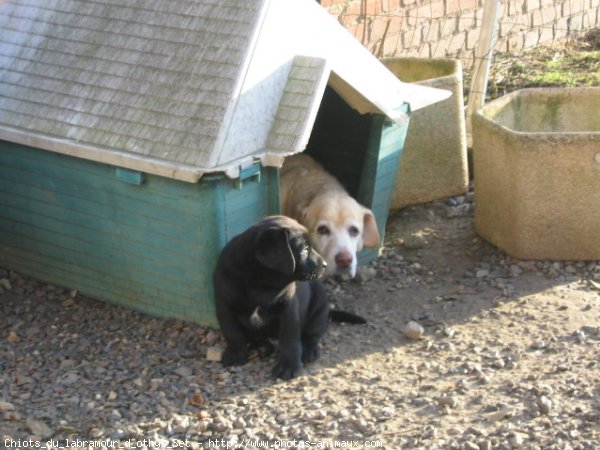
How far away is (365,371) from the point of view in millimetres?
5172

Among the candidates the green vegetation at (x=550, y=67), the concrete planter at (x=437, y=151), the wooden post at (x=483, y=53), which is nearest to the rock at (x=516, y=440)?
the concrete planter at (x=437, y=151)

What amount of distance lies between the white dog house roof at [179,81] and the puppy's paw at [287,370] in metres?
0.96

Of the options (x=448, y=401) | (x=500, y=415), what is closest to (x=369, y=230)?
(x=448, y=401)

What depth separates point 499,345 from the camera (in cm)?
543

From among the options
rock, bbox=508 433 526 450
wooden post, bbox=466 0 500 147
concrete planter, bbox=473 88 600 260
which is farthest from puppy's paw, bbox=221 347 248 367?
wooden post, bbox=466 0 500 147

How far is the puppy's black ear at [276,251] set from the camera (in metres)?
4.89

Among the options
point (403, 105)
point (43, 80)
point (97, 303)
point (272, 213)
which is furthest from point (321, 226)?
point (43, 80)

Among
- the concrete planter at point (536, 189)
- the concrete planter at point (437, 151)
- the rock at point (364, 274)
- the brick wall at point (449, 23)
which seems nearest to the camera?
the concrete planter at point (536, 189)

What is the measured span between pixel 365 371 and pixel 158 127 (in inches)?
62.2

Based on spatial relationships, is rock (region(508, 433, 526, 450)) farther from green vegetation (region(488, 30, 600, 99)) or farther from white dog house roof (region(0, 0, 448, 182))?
green vegetation (region(488, 30, 600, 99))

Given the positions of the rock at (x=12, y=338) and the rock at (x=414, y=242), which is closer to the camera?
the rock at (x=12, y=338)

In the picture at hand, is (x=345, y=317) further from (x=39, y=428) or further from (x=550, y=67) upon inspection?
(x=550, y=67)

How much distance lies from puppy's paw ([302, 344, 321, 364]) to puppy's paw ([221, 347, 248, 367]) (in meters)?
0.29

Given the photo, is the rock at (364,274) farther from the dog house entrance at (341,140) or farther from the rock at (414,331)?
the rock at (414,331)
